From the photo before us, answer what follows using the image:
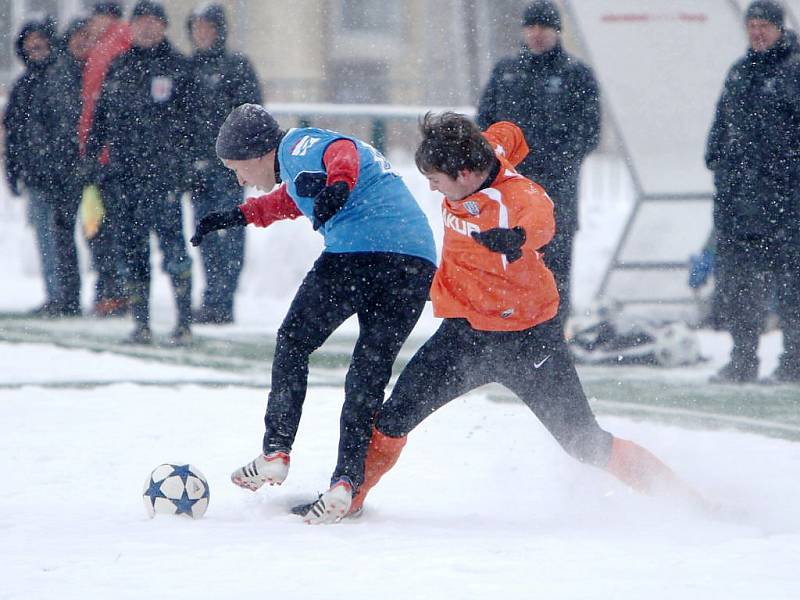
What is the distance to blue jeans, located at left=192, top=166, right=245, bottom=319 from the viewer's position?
10406 millimetres

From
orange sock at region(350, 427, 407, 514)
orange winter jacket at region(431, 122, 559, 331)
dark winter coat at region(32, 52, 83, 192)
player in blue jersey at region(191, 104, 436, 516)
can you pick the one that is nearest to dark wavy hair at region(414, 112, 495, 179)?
orange winter jacket at region(431, 122, 559, 331)

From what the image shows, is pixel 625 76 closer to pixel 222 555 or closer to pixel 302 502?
pixel 302 502

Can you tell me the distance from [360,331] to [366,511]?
71 cm

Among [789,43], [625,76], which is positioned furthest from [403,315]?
[625,76]

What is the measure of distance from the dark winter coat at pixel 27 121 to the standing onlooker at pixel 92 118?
1.44ft

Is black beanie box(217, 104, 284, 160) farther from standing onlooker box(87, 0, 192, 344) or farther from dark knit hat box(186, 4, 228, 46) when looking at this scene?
dark knit hat box(186, 4, 228, 46)

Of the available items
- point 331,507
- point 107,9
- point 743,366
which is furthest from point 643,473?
point 107,9

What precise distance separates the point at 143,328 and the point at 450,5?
988 inches

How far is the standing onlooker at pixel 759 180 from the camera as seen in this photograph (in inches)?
330

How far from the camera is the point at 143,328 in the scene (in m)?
9.74

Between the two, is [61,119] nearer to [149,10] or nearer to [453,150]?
[149,10]

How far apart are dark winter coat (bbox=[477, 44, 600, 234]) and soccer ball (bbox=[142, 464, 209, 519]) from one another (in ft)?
13.2

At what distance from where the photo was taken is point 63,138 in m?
11.2

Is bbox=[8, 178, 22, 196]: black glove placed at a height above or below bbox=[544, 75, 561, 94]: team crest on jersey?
below
